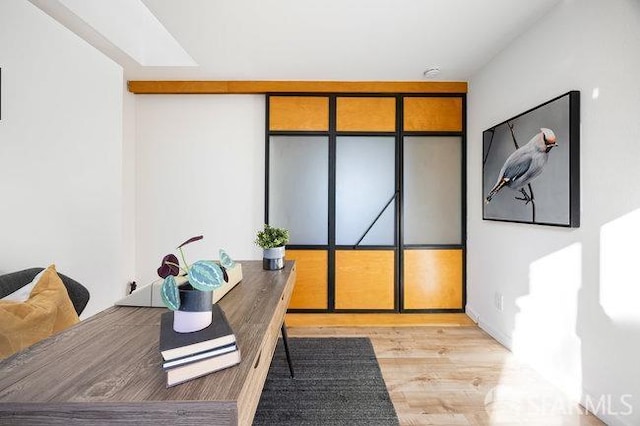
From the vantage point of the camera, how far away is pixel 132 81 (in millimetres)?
3225

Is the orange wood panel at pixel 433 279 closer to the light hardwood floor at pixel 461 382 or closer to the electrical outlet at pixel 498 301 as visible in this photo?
the light hardwood floor at pixel 461 382

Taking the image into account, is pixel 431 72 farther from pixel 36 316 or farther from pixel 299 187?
pixel 36 316

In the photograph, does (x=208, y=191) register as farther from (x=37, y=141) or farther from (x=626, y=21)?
(x=626, y=21)

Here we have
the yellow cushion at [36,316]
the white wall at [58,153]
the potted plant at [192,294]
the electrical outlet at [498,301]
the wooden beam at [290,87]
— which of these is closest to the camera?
the potted plant at [192,294]

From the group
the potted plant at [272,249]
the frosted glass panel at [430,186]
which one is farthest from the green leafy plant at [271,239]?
the frosted glass panel at [430,186]

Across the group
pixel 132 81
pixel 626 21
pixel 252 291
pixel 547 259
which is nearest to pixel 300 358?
pixel 252 291

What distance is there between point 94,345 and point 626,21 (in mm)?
2662

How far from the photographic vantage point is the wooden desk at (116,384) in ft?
2.16

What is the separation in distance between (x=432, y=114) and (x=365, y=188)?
1.05 m

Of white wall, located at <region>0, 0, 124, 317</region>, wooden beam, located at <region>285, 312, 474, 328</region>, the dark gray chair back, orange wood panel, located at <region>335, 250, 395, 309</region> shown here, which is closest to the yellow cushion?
the dark gray chair back

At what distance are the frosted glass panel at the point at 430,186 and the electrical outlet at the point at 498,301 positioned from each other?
0.73m

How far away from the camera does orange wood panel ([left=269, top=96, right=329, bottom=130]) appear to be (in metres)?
3.24

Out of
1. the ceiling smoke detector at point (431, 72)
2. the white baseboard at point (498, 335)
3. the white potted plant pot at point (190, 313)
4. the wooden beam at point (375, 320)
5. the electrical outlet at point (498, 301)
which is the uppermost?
the ceiling smoke detector at point (431, 72)

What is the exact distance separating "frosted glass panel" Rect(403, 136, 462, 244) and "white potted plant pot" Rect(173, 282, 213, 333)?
2.67 metres
